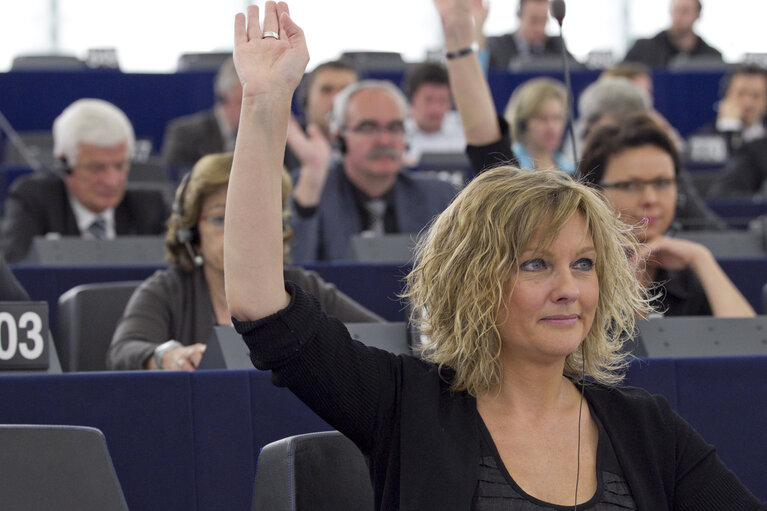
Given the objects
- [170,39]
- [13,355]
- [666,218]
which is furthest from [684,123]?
[13,355]

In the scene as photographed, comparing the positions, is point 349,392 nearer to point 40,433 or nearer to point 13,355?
point 40,433


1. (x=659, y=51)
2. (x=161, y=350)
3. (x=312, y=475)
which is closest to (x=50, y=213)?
(x=161, y=350)

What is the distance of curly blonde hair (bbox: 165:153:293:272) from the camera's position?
2971 mm

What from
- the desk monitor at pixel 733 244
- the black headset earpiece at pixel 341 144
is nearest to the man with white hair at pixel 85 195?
the black headset earpiece at pixel 341 144

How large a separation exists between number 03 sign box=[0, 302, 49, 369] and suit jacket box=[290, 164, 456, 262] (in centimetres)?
180

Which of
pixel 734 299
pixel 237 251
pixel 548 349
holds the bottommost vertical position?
pixel 734 299

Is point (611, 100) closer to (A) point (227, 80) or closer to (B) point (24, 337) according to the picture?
(A) point (227, 80)

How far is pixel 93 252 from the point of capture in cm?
378

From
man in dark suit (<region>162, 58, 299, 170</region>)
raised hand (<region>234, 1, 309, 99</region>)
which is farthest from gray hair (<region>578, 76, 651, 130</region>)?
raised hand (<region>234, 1, 309, 99</region>)

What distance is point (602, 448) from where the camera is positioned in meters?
1.69

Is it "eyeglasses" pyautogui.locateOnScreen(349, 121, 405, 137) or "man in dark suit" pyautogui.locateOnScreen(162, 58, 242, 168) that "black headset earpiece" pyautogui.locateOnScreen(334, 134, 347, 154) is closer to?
"eyeglasses" pyautogui.locateOnScreen(349, 121, 405, 137)

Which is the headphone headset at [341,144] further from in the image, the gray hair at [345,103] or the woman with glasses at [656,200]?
the woman with glasses at [656,200]

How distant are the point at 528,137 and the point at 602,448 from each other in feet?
12.4

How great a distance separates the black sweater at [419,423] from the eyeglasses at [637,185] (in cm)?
140
